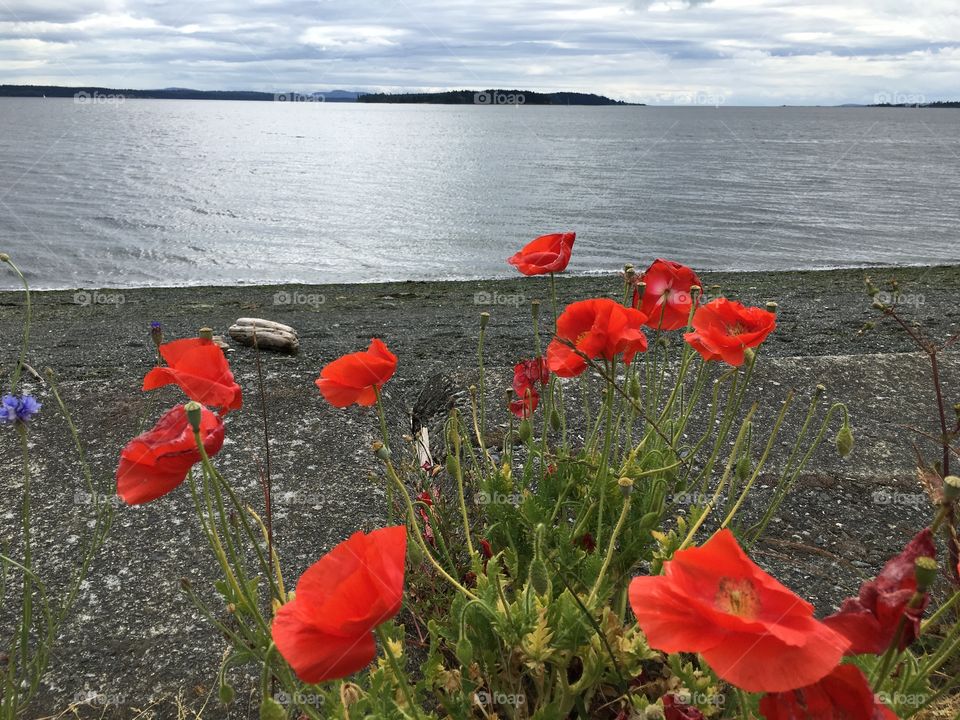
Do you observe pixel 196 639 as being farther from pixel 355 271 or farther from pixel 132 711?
pixel 355 271

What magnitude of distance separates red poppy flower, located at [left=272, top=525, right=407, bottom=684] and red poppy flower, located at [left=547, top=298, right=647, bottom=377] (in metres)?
0.87

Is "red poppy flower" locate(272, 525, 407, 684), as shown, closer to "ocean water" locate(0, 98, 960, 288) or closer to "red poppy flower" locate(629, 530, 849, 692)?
"red poppy flower" locate(629, 530, 849, 692)

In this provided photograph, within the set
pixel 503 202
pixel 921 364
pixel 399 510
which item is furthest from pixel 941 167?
pixel 399 510

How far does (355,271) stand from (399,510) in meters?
14.9

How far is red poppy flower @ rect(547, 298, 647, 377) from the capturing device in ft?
6.19

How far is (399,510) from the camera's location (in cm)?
300

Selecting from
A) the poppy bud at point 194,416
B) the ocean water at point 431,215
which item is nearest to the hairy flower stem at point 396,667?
the poppy bud at point 194,416

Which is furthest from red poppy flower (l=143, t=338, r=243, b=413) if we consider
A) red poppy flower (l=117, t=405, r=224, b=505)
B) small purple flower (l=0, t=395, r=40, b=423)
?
small purple flower (l=0, t=395, r=40, b=423)

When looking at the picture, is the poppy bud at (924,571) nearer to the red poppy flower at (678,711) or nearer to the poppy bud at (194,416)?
the red poppy flower at (678,711)

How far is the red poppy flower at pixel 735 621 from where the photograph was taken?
932 millimetres

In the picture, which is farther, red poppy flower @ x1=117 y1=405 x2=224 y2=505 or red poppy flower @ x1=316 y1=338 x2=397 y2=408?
red poppy flower @ x1=316 y1=338 x2=397 y2=408

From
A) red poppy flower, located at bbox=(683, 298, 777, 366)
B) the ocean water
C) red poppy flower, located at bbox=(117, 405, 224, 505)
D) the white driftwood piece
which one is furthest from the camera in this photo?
the ocean water

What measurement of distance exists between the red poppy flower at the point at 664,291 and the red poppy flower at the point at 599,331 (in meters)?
0.33

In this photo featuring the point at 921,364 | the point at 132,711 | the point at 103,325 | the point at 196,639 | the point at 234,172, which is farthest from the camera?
the point at 234,172
